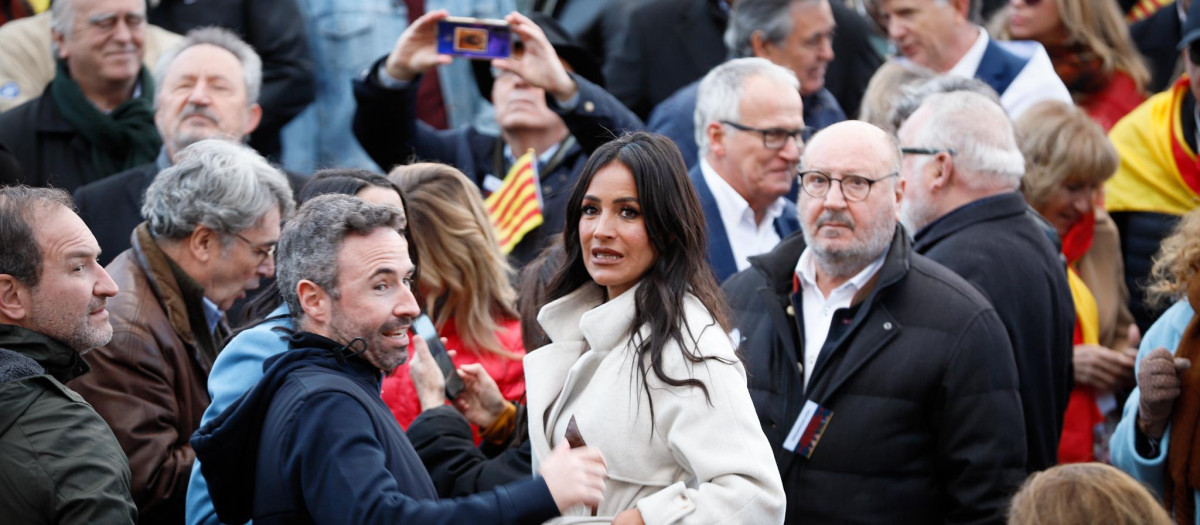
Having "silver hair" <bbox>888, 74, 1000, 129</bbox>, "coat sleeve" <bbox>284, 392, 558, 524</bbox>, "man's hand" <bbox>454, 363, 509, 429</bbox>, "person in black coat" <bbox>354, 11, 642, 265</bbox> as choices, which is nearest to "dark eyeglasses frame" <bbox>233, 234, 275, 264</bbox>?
"man's hand" <bbox>454, 363, 509, 429</bbox>

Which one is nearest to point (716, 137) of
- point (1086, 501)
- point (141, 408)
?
point (141, 408)

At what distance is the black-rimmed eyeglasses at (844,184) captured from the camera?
4.69 metres

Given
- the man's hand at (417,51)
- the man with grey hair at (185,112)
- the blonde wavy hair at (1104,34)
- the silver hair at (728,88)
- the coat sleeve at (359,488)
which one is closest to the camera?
the coat sleeve at (359,488)

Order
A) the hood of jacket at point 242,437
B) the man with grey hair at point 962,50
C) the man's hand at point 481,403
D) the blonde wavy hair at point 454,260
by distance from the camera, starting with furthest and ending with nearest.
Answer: the man with grey hair at point 962,50 < the blonde wavy hair at point 454,260 < the man's hand at point 481,403 < the hood of jacket at point 242,437

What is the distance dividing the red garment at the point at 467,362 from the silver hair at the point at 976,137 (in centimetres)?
185

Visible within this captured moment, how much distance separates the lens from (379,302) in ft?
11.2

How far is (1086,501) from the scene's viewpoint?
3326 mm

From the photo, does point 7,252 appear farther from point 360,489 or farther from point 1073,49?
point 1073,49

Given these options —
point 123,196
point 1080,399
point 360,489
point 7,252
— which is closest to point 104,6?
point 123,196

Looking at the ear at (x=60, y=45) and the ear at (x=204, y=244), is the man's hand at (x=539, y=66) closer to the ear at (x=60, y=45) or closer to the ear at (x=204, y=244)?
the ear at (x=204, y=244)

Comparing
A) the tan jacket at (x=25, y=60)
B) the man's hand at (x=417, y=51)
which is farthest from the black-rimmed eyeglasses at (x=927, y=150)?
the tan jacket at (x=25, y=60)

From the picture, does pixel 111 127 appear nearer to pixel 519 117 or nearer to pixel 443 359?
pixel 519 117

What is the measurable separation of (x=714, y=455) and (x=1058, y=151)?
3.41m

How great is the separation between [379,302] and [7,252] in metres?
0.98
